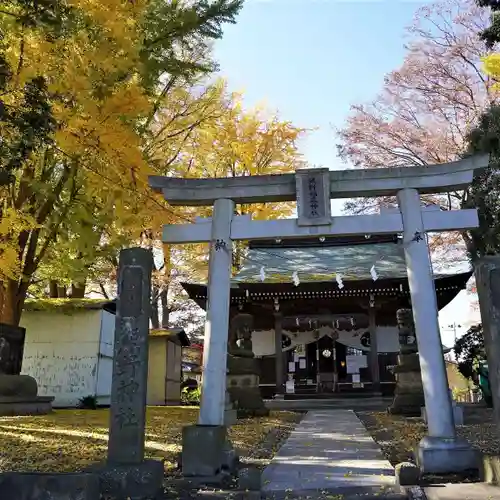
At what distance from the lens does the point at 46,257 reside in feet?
39.8

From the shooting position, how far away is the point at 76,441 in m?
7.41

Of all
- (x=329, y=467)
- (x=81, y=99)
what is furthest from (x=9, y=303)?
(x=329, y=467)

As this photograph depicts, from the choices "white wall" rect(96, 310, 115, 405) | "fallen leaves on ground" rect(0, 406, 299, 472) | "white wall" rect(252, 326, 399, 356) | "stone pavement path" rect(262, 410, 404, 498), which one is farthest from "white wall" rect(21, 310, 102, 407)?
"stone pavement path" rect(262, 410, 404, 498)

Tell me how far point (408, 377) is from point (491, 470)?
801 centimetres

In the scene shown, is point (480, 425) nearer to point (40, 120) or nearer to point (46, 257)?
point (40, 120)

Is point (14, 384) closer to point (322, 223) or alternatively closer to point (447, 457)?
point (322, 223)

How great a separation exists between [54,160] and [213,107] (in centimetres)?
552

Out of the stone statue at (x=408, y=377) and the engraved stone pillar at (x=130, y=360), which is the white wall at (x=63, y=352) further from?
the engraved stone pillar at (x=130, y=360)

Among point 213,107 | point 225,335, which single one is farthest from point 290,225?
point 213,107

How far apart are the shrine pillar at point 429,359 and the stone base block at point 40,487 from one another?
4.09 meters

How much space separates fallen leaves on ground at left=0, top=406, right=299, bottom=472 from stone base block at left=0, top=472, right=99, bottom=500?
2273mm

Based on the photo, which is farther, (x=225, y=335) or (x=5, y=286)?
(x=5, y=286)

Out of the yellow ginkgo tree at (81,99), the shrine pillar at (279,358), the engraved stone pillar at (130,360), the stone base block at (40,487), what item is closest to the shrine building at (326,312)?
the shrine pillar at (279,358)

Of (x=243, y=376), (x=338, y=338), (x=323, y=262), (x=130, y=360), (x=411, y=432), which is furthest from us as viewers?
(x=323, y=262)
